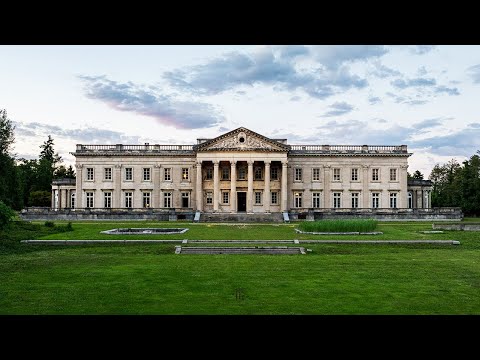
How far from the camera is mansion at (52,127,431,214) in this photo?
216 ft

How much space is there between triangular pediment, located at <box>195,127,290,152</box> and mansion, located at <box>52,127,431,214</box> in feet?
11.8

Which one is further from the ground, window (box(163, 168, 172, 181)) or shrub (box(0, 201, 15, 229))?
window (box(163, 168, 172, 181))

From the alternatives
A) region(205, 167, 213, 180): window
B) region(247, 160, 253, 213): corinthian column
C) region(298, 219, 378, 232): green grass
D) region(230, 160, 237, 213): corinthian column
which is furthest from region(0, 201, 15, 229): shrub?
region(205, 167, 213, 180): window

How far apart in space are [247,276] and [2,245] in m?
15.4

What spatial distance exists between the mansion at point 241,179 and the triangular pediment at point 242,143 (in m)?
3.59

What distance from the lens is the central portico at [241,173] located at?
62.3m

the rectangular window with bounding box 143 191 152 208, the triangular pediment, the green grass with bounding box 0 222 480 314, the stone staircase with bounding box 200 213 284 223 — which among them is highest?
the triangular pediment

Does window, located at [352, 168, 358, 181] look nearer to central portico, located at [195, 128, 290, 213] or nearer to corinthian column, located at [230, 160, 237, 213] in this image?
central portico, located at [195, 128, 290, 213]

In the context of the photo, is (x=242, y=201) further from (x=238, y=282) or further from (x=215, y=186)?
(x=238, y=282)

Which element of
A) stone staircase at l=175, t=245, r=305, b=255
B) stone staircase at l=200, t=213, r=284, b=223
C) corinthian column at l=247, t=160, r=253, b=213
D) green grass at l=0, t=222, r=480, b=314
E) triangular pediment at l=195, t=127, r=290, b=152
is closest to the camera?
green grass at l=0, t=222, r=480, b=314

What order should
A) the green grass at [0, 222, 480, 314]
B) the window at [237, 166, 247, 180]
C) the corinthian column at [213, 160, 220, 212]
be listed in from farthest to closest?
the window at [237, 166, 247, 180] → the corinthian column at [213, 160, 220, 212] → the green grass at [0, 222, 480, 314]

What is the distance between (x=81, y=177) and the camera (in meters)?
66.2
